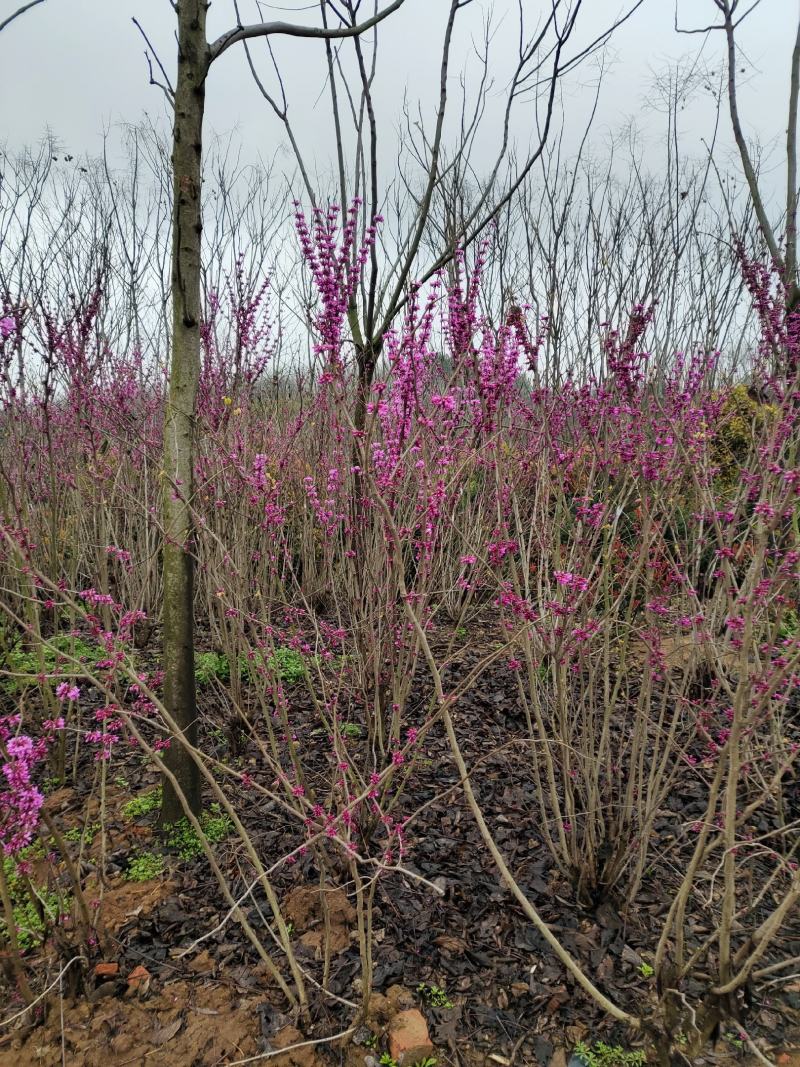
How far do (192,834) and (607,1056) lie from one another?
68.6 inches

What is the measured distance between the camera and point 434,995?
1.97m

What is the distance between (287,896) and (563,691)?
4.45 ft

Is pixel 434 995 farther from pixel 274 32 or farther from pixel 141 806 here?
pixel 274 32

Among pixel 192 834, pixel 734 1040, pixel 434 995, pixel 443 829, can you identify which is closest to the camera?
pixel 734 1040

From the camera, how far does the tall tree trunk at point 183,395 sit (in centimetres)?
227

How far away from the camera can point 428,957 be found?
2104 mm

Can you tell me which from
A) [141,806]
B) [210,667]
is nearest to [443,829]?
[141,806]

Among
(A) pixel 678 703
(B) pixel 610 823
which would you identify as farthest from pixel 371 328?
(B) pixel 610 823

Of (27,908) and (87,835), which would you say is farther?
(87,835)

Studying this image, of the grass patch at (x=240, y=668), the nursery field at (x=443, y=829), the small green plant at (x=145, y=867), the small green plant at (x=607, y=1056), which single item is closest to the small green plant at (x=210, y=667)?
the grass patch at (x=240, y=668)

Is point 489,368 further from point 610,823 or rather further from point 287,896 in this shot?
point 287,896

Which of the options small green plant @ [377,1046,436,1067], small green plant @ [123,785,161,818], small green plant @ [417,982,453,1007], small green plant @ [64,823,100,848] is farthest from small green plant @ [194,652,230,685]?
small green plant @ [377,1046,436,1067]

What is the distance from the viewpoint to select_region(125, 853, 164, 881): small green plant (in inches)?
96.3

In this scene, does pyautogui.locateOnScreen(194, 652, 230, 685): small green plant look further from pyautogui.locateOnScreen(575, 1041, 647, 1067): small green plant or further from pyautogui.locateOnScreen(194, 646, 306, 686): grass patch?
pyautogui.locateOnScreen(575, 1041, 647, 1067): small green plant
